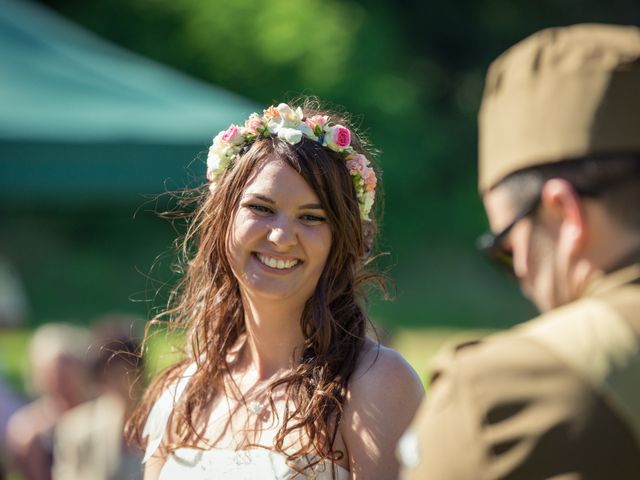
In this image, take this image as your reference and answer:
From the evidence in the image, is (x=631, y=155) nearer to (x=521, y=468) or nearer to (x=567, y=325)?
(x=567, y=325)

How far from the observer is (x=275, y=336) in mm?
3354

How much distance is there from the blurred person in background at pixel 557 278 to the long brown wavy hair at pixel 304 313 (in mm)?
1183

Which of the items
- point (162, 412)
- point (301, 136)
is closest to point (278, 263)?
point (301, 136)

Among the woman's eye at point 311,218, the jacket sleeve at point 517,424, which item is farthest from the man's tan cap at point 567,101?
the woman's eye at point 311,218

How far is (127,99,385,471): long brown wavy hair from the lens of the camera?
311 centimetres

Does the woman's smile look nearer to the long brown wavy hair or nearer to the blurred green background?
the long brown wavy hair

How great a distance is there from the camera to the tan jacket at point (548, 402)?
1.72 m

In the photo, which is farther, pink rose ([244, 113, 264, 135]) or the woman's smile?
pink rose ([244, 113, 264, 135])

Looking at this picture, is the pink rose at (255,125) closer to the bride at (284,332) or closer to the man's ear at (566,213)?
the bride at (284,332)

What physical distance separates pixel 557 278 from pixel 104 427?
15.1 ft

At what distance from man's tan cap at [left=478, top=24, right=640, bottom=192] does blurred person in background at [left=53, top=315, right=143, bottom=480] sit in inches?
165

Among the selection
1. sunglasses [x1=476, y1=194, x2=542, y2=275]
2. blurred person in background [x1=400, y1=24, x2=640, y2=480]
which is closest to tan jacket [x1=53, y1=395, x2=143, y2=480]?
sunglasses [x1=476, y1=194, x2=542, y2=275]

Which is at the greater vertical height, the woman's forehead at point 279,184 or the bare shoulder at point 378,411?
the woman's forehead at point 279,184

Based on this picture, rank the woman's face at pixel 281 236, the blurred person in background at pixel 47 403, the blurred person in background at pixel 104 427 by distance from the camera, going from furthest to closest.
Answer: the blurred person in background at pixel 47 403, the blurred person in background at pixel 104 427, the woman's face at pixel 281 236
